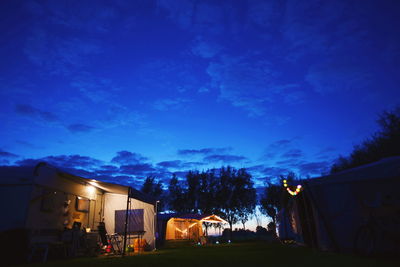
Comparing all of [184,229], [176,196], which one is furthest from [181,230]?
[176,196]

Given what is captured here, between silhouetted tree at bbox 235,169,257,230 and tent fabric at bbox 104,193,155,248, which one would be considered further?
silhouetted tree at bbox 235,169,257,230

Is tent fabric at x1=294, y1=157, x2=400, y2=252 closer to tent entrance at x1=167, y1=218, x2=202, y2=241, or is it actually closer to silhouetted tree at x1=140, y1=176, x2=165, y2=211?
tent entrance at x1=167, y1=218, x2=202, y2=241

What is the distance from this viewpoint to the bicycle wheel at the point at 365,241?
16.8 ft

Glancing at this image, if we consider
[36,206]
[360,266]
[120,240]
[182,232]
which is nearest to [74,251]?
[36,206]

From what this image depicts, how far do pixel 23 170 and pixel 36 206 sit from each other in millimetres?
1100

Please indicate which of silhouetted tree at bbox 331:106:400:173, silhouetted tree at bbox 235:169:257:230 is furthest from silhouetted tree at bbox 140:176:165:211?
silhouetted tree at bbox 331:106:400:173

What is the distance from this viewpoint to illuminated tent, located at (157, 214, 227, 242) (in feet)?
68.5

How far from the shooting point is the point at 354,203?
6227mm

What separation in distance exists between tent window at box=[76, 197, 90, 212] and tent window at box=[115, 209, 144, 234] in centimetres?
153

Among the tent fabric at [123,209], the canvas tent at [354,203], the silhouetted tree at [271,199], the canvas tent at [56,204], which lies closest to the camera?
the canvas tent at [354,203]

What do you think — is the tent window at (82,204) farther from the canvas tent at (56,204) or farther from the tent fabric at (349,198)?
the tent fabric at (349,198)

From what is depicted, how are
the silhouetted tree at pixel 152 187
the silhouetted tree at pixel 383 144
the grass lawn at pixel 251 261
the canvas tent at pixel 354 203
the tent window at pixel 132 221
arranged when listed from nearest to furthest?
the grass lawn at pixel 251 261
the canvas tent at pixel 354 203
the tent window at pixel 132 221
the silhouetted tree at pixel 383 144
the silhouetted tree at pixel 152 187

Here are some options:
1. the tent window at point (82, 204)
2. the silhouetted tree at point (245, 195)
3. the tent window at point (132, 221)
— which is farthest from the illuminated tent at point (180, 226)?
the tent window at point (82, 204)

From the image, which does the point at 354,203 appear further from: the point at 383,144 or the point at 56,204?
the point at 383,144
